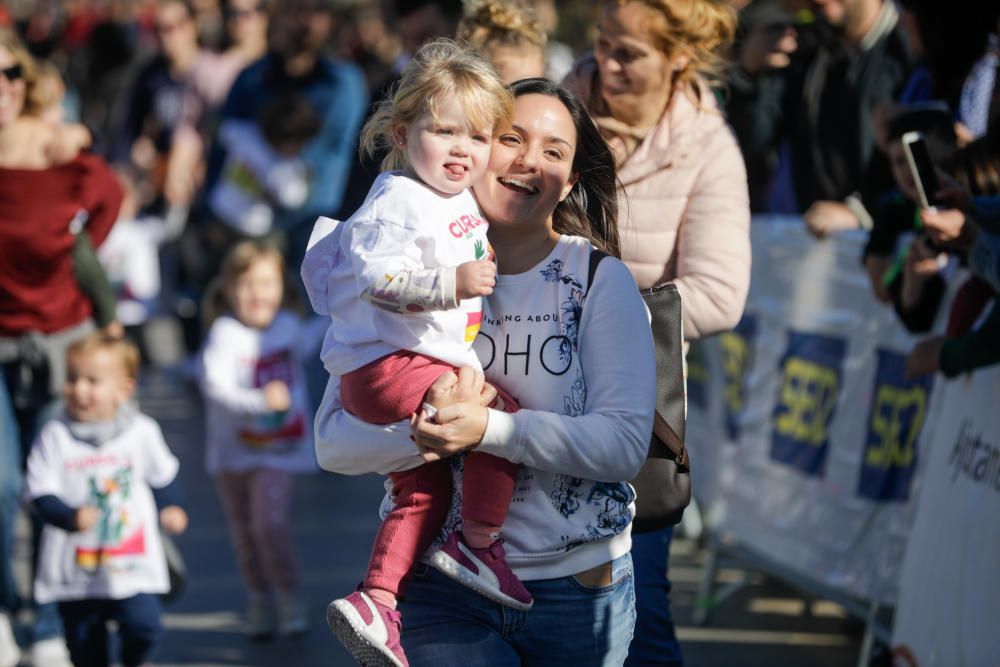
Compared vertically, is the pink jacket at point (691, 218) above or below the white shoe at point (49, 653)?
above

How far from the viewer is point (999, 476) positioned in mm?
4406

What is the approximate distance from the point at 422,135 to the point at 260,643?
11.9ft

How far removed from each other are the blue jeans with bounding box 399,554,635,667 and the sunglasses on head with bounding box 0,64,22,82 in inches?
139

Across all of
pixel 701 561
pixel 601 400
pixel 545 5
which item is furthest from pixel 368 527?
pixel 545 5

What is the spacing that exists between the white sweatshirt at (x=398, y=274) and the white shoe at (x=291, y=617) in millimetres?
3238

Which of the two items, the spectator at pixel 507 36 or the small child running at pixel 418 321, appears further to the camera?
the spectator at pixel 507 36

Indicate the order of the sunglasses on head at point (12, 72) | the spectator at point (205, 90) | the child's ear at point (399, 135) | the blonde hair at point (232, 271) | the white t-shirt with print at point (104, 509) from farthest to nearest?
1. the spectator at point (205, 90)
2. the blonde hair at point (232, 271)
3. the sunglasses on head at point (12, 72)
4. the white t-shirt with print at point (104, 509)
5. the child's ear at point (399, 135)

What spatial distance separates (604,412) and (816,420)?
301cm

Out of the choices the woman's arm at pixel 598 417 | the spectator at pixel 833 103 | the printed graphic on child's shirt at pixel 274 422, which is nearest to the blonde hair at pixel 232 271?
the printed graphic on child's shirt at pixel 274 422

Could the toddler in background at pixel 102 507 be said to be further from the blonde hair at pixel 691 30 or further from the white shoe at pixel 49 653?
the blonde hair at pixel 691 30

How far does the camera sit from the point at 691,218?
3.99 meters

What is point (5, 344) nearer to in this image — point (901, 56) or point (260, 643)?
point (260, 643)

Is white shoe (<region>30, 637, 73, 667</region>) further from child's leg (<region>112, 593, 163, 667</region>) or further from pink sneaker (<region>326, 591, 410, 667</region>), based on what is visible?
pink sneaker (<region>326, 591, 410, 667</region>)

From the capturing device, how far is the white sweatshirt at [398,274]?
3.04 meters
